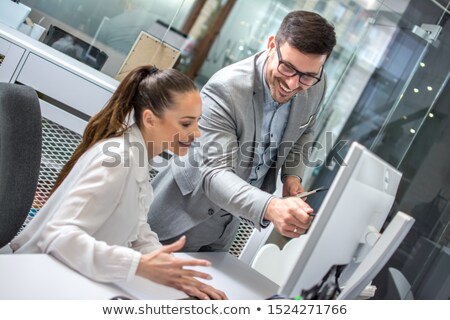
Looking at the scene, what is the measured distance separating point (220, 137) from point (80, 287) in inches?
26.8

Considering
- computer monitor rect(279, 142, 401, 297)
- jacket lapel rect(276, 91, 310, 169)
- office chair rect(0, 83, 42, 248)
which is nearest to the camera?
computer monitor rect(279, 142, 401, 297)

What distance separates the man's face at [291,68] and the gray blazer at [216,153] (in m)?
0.09

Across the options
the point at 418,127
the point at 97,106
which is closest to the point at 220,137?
the point at 97,106

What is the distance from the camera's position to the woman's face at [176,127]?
57.3 inches

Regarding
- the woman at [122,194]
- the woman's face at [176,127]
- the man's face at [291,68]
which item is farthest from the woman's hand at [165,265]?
the man's face at [291,68]

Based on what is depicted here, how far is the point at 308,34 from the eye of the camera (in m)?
1.63

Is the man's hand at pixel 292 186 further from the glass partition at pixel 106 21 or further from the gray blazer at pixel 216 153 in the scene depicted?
the glass partition at pixel 106 21

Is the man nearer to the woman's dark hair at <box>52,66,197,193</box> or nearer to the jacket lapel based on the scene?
the jacket lapel

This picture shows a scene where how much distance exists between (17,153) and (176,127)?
0.39m

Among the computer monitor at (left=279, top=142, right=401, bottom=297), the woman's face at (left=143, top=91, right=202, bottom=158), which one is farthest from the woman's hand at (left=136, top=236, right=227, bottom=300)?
the woman's face at (left=143, top=91, right=202, bottom=158)

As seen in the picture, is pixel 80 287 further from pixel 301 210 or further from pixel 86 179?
pixel 301 210

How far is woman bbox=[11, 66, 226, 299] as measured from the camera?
1214 mm
